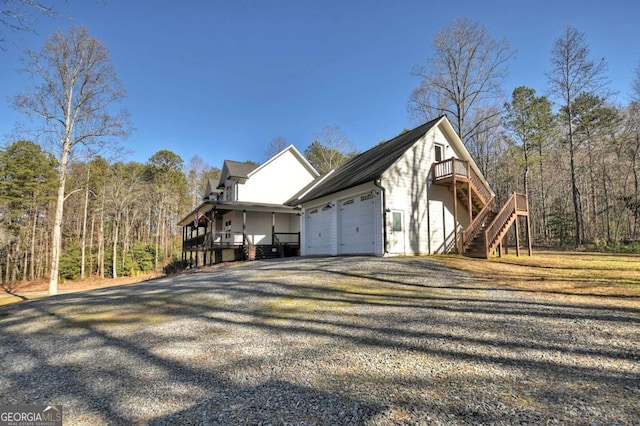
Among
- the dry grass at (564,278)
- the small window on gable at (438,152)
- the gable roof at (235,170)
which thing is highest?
the gable roof at (235,170)

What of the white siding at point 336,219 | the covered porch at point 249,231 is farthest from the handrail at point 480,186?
the covered porch at point 249,231

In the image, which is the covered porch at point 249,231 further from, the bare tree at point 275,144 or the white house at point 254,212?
the bare tree at point 275,144

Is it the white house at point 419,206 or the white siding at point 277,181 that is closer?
the white house at point 419,206

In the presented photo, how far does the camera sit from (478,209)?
16.6 metres

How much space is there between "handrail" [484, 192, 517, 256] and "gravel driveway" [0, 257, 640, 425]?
6.44m

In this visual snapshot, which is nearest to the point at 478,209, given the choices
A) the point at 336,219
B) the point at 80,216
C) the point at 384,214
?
the point at 384,214

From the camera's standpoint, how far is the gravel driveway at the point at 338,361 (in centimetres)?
262

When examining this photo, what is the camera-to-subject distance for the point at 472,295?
652cm

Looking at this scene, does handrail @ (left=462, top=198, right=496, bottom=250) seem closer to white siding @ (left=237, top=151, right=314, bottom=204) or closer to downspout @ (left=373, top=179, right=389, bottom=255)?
downspout @ (left=373, top=179, right=389, bottom=255)

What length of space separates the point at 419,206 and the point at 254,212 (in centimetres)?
1232

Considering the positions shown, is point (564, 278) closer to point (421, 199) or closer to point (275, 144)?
point (421, 199)

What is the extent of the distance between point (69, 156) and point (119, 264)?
16151 millimetres

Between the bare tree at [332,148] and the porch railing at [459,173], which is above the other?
the bare tree at [332,148]

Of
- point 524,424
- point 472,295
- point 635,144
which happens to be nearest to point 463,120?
point 635,144
